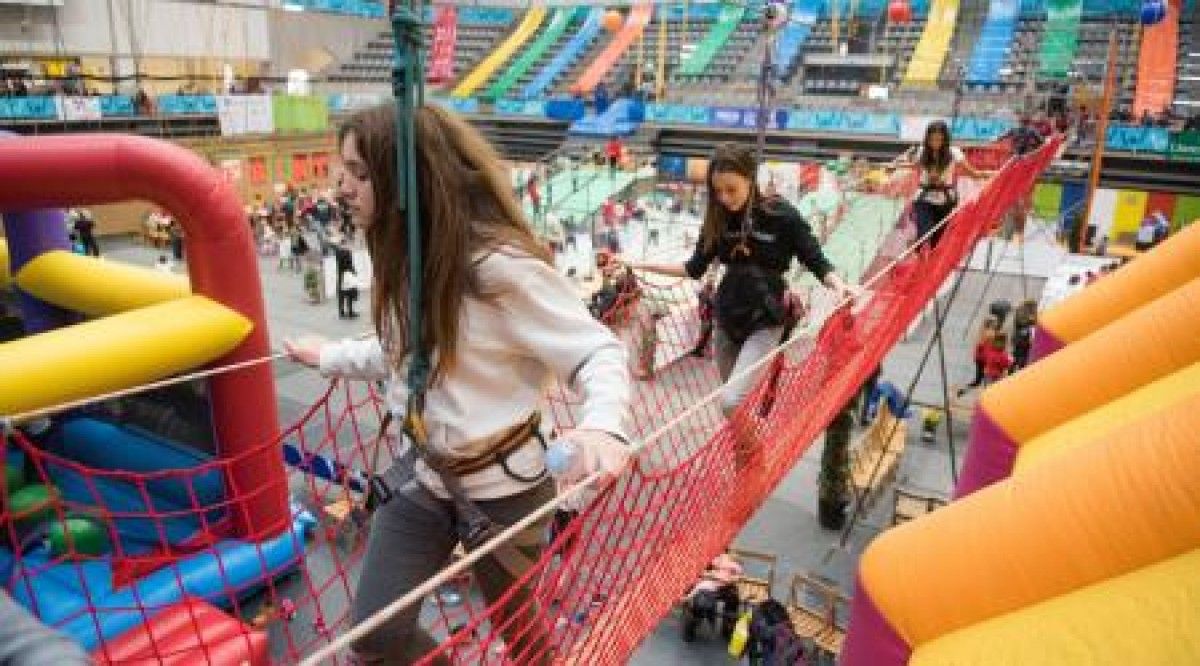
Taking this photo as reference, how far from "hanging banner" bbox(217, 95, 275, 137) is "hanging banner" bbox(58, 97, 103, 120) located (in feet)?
4.95

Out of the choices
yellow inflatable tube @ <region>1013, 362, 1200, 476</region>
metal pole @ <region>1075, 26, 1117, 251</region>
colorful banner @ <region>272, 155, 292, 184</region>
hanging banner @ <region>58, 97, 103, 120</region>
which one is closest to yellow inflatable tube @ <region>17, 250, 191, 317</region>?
yellow inflatable tube @ <region>1013, 362, 1200, 476</region>

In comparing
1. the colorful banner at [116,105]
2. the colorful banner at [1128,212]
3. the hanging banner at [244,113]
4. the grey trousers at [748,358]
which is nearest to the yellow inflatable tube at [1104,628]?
the grey trousers at [748,358]

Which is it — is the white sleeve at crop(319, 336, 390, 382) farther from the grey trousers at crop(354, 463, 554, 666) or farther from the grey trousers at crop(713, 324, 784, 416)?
the grey trousers at crop(713, 324, 784, 416)

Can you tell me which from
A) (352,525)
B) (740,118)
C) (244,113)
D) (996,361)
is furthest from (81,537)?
(740,118)

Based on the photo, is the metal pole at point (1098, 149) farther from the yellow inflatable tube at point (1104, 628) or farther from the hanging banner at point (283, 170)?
→ the hanging banner at point (283, 170)

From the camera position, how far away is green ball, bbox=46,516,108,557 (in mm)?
3553

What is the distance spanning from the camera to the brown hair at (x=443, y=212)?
1086mm

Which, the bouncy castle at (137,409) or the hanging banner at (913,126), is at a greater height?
the hanging banner at (913,126)

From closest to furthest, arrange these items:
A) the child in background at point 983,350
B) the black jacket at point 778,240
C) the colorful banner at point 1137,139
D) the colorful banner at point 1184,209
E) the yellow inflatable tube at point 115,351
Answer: the black jacket at point 778,240 < the yellow inflatable tube at point 115,351 < the child in background at point 983,350 < the colorful banner at point 1184,209 < the colorful banner at point 1137,139

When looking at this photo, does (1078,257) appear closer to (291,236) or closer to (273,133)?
(291,236)

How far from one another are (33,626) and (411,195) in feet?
1.93

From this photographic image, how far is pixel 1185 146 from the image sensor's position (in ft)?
37.2

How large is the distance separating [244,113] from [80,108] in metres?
2.00

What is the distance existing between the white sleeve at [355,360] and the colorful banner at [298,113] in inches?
476
